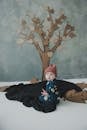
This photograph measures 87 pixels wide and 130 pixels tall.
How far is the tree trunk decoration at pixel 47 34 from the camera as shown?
1.78 m

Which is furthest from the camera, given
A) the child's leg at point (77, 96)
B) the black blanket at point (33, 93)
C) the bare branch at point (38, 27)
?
the bare branch at point (38, 27)

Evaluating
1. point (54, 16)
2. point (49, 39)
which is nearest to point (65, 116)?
point (49, 39)

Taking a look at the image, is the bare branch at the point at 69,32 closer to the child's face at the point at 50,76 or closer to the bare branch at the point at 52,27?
the bare branch at the point at 52,27

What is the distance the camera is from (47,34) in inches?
70.9

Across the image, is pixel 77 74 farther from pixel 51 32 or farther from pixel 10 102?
pixel 10 102

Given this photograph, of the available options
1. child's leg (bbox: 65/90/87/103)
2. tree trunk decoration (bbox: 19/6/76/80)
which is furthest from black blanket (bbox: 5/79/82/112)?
tree trunk decoration (bbox: 19/6/76/80)

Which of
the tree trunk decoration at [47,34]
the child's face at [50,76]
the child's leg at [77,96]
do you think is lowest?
the child's leg at [77,96]

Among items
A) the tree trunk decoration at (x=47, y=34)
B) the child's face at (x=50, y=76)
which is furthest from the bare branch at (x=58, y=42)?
the child's face at (x=50, y=76)

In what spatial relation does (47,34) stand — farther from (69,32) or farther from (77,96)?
(77,96)

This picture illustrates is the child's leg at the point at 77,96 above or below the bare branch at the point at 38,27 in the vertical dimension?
below

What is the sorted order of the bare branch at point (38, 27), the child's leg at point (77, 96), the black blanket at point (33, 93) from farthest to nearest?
the bare branch at point (38, 27)
the child's leg at point (77, 96)
the black blanket at point (33, 93)

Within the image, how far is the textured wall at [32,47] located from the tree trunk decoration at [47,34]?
39 millimetres

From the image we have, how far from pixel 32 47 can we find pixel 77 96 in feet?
1.68

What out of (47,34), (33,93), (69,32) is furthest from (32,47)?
(33,93)
